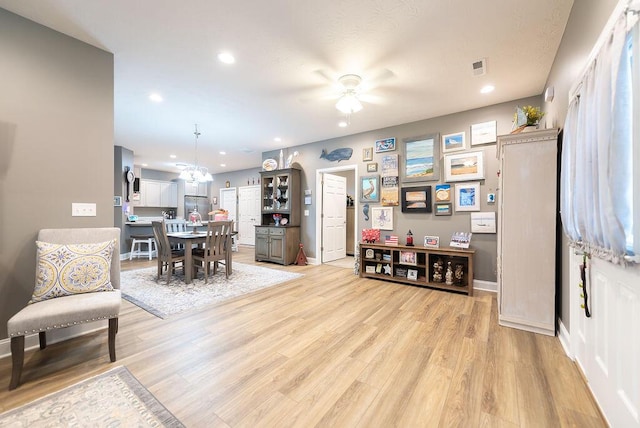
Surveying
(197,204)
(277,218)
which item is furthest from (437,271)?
(197,204)

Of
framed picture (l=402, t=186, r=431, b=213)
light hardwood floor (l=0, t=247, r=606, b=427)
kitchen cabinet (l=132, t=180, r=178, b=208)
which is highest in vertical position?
kitchen cabinet (l=132, t=180, r=178, b=208)

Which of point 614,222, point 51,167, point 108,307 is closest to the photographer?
point 614,222

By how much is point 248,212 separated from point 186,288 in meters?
5.36

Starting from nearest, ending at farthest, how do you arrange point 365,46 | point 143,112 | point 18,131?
point 18,131
point 365,46
point 143,112

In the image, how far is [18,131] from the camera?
211 cm

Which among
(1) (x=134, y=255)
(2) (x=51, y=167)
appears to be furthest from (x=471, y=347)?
(1) (x=134, y=255)

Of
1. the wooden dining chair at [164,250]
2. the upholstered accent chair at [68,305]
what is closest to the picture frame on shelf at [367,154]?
the wooden dining chair at [164,250]

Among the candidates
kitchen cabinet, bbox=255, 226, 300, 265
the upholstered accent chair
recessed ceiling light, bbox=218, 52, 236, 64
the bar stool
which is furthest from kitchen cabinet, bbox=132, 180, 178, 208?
recessed ceiling light, bbox=218, 52, 236, 64

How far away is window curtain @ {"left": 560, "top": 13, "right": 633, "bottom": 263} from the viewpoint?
110cm

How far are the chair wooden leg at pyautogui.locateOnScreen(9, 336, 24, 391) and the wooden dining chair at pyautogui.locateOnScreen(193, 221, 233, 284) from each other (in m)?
2.36

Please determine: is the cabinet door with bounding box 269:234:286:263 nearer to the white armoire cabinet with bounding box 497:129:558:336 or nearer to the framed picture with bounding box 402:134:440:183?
the framed picture with bounding box 402:134:440:183

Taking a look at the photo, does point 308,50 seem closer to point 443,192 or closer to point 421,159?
point 421,159

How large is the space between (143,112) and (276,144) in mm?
2673

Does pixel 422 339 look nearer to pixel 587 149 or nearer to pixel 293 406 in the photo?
pixel 293 406
